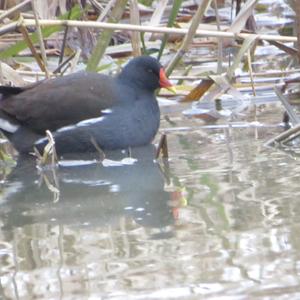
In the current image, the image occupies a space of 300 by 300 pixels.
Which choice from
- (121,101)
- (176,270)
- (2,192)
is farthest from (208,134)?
(176,270)

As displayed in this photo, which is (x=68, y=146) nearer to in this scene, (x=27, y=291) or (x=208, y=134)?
(x=208, y=134)

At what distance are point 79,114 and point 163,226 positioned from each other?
1742mm

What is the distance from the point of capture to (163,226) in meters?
3.91

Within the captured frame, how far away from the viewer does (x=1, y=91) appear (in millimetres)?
5633

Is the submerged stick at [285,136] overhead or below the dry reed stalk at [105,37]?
below

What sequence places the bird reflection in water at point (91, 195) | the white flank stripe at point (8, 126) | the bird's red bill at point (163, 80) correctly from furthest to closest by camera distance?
the bird's red bill at point (163, 80)
the white flank stripe at point (8, 126)
the bird reflection in water at point (91, 195)

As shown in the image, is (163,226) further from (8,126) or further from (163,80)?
(163,80)

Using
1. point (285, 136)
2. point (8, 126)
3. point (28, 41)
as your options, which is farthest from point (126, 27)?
point (285, 136)

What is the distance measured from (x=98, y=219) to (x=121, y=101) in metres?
1.62

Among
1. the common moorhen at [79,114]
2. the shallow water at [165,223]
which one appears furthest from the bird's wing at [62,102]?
the shallow water at [165,223]

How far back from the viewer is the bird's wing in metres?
5.56

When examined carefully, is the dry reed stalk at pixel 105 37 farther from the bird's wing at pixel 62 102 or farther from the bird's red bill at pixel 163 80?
the bird's wing at pixel 62 102

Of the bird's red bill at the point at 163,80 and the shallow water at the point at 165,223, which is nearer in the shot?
the shallow water at the point at 165,223

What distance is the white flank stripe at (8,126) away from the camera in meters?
5.66
